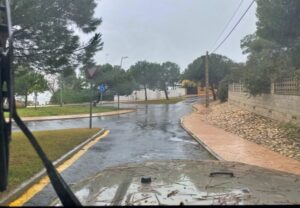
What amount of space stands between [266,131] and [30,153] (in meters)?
11.0

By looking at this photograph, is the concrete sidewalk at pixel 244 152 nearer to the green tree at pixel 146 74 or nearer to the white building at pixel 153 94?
the white building at pixel 153 94

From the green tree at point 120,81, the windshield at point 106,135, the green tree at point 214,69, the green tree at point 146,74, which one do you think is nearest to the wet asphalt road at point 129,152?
the windshield at point 106,135

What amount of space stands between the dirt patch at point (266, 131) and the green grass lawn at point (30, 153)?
6604 millimetres

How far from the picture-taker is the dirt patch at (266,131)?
653 inches

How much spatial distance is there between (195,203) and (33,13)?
1204 centimetres

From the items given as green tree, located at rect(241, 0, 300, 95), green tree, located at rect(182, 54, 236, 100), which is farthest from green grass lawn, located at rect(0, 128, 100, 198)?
green tree, located at rect(182, 54, 236, 100)

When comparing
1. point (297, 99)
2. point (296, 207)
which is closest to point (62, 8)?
point (297, 99)

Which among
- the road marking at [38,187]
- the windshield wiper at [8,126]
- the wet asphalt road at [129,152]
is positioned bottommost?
the wet asphalt road at [129,152]

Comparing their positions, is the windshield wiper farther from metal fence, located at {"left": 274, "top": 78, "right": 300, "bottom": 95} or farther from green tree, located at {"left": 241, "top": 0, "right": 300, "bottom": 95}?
green tree, located at {"left": 241, "top": 0, "right": 300, "bottom": 95}

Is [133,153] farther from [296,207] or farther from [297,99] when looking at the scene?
[296,207]

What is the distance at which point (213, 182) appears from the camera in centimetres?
369

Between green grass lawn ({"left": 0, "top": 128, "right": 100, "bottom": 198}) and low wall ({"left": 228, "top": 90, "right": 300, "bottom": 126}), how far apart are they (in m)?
8.27

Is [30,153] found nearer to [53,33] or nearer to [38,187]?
[53,33]

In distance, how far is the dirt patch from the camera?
1658 cm
